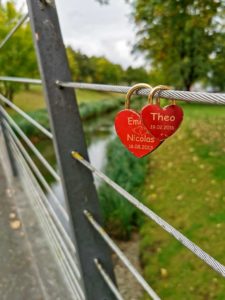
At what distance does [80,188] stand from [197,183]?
3872 millimetres

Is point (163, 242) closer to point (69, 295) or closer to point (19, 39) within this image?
point (69, 295)

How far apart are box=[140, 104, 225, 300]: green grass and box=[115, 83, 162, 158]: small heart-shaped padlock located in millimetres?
2433

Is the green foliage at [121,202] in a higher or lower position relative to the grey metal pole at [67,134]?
lower

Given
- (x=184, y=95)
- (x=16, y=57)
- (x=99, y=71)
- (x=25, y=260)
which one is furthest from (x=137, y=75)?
(x=184, y=95)

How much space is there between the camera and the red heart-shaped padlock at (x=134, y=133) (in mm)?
718

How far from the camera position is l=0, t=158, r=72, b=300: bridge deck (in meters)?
1.90

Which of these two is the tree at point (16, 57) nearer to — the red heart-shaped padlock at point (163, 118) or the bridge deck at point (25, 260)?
the bridge deck at point (25, 260)

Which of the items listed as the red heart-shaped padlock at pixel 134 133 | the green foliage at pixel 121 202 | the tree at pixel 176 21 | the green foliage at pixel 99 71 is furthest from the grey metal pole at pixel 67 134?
the green foliage at pixel 99 71

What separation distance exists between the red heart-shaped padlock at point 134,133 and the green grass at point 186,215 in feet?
7.98

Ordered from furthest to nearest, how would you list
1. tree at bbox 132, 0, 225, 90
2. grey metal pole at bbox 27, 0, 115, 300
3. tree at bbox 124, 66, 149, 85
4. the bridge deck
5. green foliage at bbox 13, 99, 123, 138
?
tree at bbox 124, 66, 149, 85
green foliage at bbox 13, 99, 123, 138
tree at bbox 132, 0, 225, 90
the bridge deck
grey metal pole at bbox 27, 0, 115, 300

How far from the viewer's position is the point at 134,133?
2.42ft

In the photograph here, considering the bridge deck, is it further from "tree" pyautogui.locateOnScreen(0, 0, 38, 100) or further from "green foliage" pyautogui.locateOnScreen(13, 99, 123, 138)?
"tree" pyautogui.locateOnScreen(0, 0, 38, 100)

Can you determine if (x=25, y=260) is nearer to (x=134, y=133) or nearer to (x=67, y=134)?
(x=67, y=134)

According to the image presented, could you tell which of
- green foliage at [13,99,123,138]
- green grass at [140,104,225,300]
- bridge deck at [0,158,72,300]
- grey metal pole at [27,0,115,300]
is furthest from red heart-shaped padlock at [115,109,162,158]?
green foliage at [13,99,123,138]
